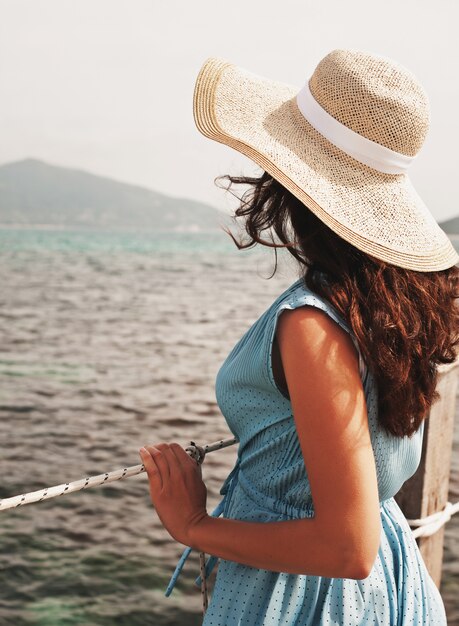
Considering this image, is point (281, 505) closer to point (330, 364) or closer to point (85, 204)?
→ point (330, 364)

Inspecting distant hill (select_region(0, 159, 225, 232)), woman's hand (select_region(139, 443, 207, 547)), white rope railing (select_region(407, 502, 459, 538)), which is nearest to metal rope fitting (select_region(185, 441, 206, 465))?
woman's hand (select_region(139, 443, 207, 547))

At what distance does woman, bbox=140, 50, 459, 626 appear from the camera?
1.08 metres

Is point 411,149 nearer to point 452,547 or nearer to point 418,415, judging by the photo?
point 418,415

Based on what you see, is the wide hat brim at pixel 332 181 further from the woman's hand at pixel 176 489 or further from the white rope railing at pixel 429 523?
the white rope railing at pixel 429 523

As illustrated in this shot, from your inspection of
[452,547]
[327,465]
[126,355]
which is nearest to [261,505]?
[327,465]

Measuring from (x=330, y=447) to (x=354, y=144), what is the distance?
0.47m

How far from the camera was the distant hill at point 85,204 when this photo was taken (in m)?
93.1

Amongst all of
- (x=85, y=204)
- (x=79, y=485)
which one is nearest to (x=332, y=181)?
(x=79, y=485)

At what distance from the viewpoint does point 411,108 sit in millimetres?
1241

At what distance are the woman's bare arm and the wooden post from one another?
1073mm

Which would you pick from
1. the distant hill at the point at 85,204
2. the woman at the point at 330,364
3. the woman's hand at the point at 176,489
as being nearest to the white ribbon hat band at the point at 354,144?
the woman at the point at 330,364

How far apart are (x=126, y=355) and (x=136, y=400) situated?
12.7 feet

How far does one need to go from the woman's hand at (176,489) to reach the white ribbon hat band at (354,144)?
56cm

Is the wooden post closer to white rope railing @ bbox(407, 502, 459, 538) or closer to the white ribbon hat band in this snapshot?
white rope railing @ bbox(407, 502, 459, 538)
